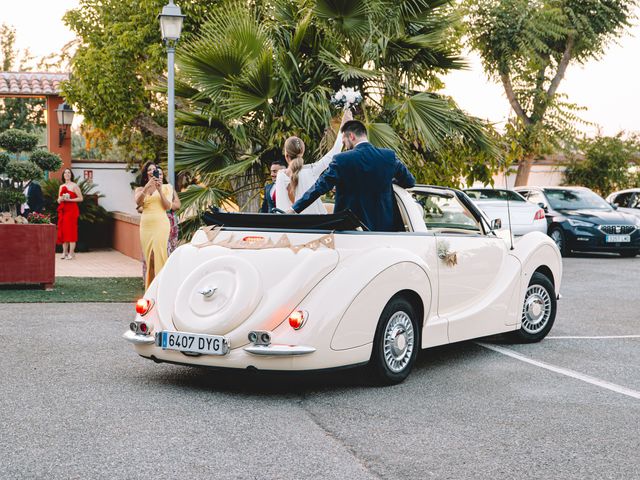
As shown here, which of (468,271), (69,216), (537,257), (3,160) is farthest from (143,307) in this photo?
(69,216)

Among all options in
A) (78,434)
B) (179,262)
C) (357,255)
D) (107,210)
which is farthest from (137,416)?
(107,210)

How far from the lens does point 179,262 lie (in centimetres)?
662

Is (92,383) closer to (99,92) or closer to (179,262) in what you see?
(179,262)

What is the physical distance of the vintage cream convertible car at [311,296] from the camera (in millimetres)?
5922

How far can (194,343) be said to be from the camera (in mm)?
6047

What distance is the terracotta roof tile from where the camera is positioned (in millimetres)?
23469

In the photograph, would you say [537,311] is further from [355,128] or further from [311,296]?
[311,296]

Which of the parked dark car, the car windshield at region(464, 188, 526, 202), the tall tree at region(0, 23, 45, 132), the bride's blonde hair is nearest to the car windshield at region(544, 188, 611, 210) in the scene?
Answer: the parked dark car

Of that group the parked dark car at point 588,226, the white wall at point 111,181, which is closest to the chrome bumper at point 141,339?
the parked dark car at point 588,226

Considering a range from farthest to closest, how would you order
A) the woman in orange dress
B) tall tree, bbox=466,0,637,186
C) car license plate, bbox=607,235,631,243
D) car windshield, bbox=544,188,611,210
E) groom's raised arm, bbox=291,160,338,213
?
1. tall tree, bbox=466,0,637,186
2. car windshield, bbox=544,188,611,210
3. car license plate, bbox=607,235,631,243
4. the woman in orange dress
5. groom's raised arm, bbox=291,160,338,213

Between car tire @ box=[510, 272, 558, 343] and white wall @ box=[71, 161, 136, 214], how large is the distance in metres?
16.8

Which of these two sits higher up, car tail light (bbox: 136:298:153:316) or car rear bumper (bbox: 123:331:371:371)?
car tail light (bbox: 136:298:153:316)

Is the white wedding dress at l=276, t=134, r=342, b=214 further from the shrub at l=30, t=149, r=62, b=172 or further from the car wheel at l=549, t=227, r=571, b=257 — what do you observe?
the car wheel at l=549, t=227, r=571, b=257

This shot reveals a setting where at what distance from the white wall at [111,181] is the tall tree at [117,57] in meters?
2.25
